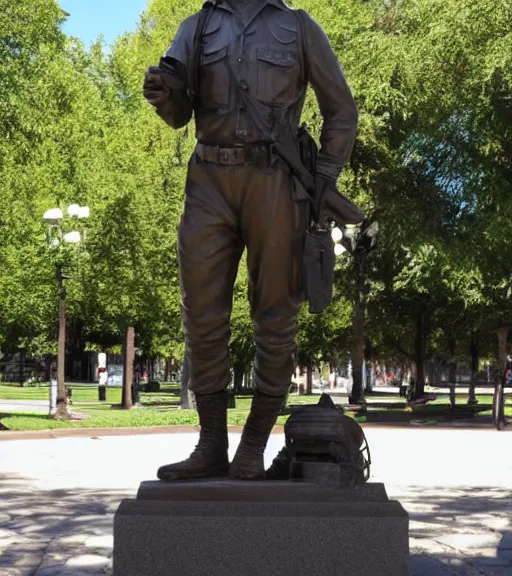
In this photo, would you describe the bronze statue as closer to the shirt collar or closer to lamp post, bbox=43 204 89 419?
the shirt collar

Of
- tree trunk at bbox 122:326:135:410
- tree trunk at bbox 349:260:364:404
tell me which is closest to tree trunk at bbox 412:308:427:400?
tree trunk at bbox 349:260:364:404

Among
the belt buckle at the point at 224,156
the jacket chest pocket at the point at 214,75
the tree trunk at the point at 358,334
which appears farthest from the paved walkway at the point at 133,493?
the tree trunk at the point at 358,334

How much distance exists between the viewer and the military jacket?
214 inches

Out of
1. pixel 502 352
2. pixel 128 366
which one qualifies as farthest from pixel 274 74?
pixel 128 366

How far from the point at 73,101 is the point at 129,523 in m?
38.8

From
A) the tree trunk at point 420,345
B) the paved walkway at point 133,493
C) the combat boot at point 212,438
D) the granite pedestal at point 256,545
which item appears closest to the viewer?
the granite pedestal at point 256,545

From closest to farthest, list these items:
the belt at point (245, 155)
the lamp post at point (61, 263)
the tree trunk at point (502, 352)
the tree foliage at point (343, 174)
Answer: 1. the belt at point (245, 155)
2. the tree foliage at point (343, 174)
3. the lamp post at point (61, 263)
4. the tree trunk at point (502, 352)

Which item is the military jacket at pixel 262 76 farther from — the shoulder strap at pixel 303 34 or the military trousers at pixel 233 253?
the military trousers at pixel 233 253

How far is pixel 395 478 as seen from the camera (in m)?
11.9

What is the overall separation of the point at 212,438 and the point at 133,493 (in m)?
4.71

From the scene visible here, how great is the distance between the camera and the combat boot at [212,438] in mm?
5523

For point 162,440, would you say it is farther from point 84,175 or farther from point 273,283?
point 84,175

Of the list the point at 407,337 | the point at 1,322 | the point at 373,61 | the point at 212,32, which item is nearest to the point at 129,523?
the point at 212,32

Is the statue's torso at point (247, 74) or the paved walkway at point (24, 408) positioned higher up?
the statue's torso at point (247, 74)
